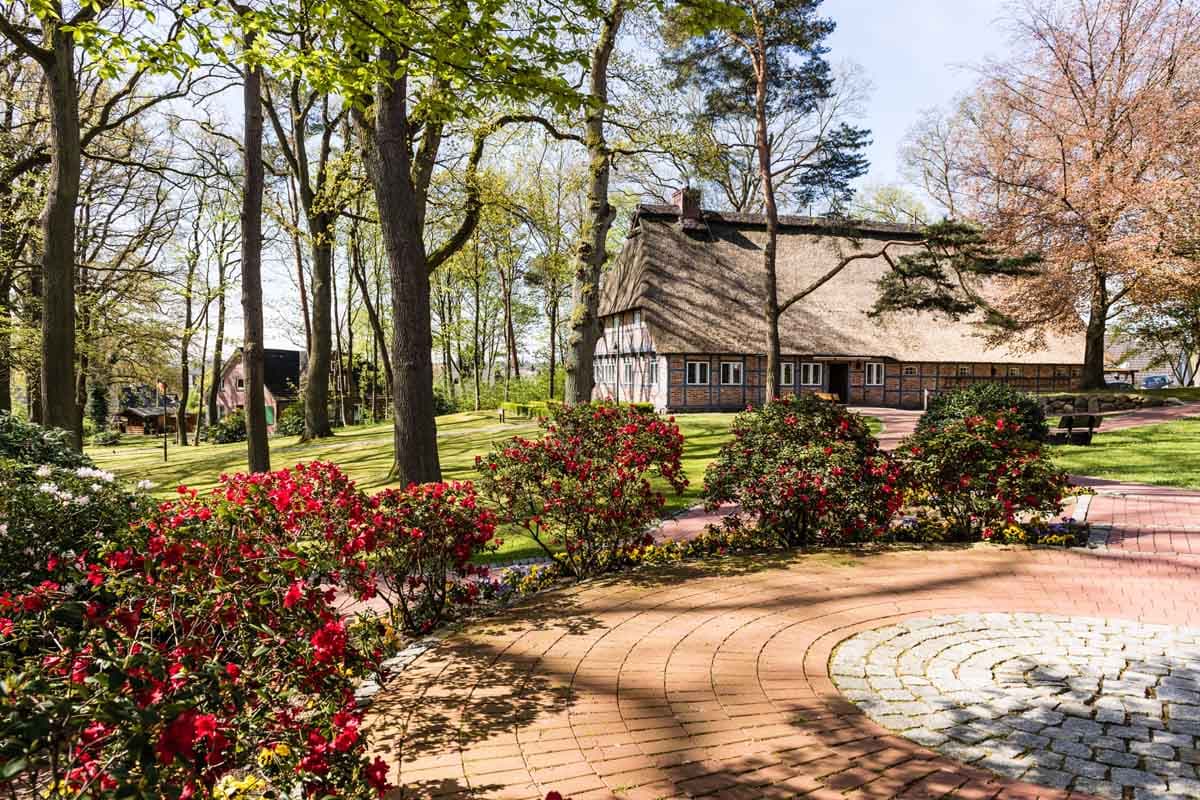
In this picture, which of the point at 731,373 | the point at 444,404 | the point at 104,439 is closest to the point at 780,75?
the point at 731,373

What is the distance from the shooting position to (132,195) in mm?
22312

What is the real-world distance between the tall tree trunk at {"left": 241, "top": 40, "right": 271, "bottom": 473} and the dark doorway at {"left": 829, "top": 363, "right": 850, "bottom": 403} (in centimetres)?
2713

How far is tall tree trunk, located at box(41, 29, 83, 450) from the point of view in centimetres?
1035

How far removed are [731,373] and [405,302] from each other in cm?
2385

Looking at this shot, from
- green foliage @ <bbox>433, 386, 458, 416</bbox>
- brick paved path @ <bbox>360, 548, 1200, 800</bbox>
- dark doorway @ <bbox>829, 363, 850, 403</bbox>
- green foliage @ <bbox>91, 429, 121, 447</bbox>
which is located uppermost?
dark doorway @ <bbox>829, 363, 850, 403</bbox>

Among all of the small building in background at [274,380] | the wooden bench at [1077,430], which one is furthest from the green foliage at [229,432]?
the wooden bench at [1077,430]

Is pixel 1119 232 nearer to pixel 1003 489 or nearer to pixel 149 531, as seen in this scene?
pixel 1003 489

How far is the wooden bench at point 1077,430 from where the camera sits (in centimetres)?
1612

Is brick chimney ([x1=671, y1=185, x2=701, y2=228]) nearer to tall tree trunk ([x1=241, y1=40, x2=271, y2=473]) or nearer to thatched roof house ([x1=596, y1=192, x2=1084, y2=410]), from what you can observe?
thatched roof house ([x1=596, y1=192, x2=1084, y2=410])

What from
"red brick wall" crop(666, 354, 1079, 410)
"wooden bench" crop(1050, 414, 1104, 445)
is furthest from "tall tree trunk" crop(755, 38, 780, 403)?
"red brick wall" crop(666, 354, 1079, 410)

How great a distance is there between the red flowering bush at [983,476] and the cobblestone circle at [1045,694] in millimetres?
2678

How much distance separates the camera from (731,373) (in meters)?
30.5

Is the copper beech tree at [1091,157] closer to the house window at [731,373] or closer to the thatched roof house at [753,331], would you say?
the thatched roof house at [753,331]

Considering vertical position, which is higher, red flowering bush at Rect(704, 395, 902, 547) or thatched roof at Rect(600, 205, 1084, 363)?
thatched roof at Rect(600, 205, 1084, 363)
